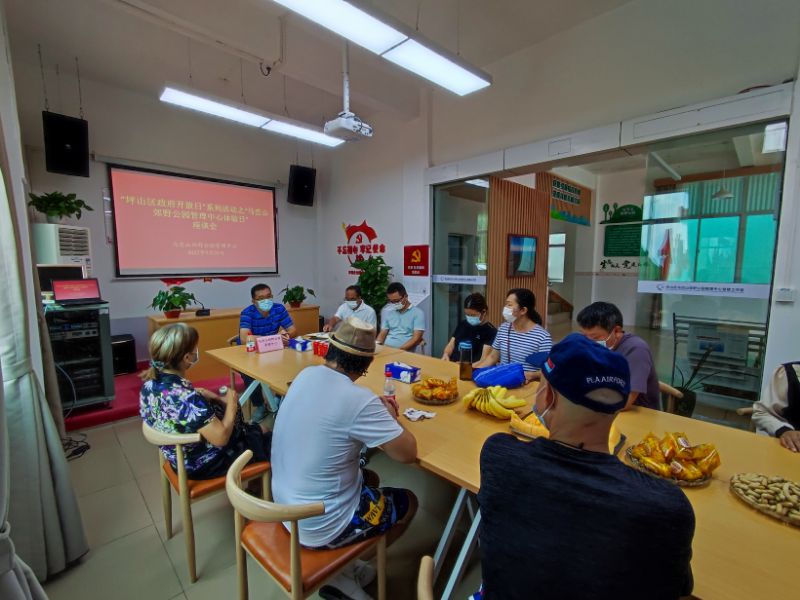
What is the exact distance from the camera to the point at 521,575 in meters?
0.79

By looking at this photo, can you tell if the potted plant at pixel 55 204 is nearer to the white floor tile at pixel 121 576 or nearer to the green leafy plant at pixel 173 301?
the green leafy plant at pixel 173 301

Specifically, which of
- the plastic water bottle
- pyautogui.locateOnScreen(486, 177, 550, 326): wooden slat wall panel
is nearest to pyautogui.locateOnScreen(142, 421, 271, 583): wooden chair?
the plastic water bottle

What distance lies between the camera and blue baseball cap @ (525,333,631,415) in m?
0.84

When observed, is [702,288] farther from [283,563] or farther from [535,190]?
[283,563]

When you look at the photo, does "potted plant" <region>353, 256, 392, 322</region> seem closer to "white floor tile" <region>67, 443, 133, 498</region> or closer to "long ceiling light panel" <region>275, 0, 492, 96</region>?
"long ceiling light panel" <region>275, 0, 492, 96</region>

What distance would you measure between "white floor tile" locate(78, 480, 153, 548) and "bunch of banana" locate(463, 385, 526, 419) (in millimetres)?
2143

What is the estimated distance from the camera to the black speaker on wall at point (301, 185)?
6.08 metres

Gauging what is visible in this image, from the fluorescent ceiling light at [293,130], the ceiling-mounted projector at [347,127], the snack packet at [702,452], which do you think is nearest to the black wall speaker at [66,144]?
the fluorescent ceiling light at [293,130]

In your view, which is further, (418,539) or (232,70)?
(232,70)

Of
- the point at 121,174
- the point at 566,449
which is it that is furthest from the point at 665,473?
the point at 121,174

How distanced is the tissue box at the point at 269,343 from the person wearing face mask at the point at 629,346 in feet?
8.15

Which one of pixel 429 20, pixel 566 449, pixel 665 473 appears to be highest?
pixel 429 20

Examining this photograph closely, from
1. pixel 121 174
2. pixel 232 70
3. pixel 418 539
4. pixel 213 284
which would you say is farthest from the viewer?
pixel 213 284

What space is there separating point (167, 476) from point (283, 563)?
1048 millimetres
